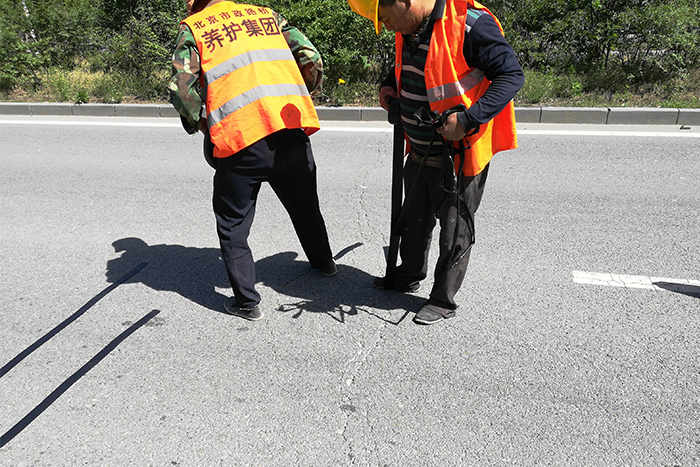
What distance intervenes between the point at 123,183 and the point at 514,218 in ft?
11.9

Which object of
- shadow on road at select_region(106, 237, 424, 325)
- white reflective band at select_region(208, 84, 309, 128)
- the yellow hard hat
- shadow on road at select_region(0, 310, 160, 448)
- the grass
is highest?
the yellow hard hat

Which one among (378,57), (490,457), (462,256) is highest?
(378,57)

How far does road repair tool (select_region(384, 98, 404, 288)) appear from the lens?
3.03 m

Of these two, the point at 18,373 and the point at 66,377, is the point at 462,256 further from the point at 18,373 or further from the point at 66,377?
the point at 18,373

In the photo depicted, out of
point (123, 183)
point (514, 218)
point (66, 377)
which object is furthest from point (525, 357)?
point (123, 183)

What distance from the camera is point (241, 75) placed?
295 cm

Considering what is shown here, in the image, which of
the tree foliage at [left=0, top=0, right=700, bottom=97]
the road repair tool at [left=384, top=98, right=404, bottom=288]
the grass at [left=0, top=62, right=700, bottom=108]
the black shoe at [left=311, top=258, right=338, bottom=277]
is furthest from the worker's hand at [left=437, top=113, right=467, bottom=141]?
the tree foliage at [left=0, top=0, right=700, bottom=97]

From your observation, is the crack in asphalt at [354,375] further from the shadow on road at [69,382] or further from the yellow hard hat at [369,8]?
the yellow hard hat at [369,8]

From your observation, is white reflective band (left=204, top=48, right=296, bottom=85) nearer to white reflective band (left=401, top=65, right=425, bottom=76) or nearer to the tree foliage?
white reflective band (left=401, top=65, right=425, bottom=76)

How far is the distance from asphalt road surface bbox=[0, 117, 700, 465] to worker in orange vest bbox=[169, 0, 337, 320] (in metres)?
0.58

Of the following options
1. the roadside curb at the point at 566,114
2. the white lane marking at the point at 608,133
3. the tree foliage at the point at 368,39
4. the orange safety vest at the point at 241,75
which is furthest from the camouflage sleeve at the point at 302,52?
the tree foliage at the point at 368,39

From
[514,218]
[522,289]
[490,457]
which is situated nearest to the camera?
[490,457]

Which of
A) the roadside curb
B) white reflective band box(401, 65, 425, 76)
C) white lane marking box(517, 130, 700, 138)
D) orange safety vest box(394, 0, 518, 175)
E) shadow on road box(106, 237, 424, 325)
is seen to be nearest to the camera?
orange safety vest box(394, 0, 518, 175)

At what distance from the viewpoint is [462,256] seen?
3115mm
